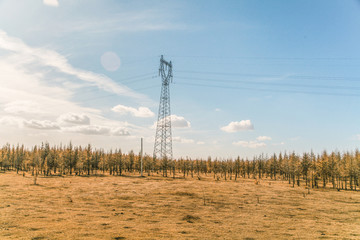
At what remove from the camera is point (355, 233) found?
63.7ft

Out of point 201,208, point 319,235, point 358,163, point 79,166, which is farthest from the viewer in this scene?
point 79,166

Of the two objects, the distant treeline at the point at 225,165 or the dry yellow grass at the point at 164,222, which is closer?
the dry yellow grass at the point at 164,222

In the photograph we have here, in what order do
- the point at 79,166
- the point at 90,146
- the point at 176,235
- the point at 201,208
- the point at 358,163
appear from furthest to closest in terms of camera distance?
the point at 90,146 → the point at 79,166 → the point at 358,163 → the point at 201,208 → the point at 176,235

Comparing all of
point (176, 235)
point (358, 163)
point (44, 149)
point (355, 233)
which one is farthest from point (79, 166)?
point (358, 163)

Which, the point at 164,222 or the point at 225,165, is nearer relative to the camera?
Answer: the point at 164,222

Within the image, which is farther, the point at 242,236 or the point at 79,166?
the point at 79,166

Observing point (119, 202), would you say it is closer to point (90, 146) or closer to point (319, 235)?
point (319, 235)

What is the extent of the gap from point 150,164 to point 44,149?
50.7 meters

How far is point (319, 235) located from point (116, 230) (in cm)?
1688

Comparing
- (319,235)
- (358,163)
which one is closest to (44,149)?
(319,235)

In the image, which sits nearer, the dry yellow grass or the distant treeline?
the dry yellow grass

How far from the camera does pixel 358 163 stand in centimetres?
8062

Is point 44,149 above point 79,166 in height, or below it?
above

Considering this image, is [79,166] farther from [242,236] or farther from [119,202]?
[242,236]
